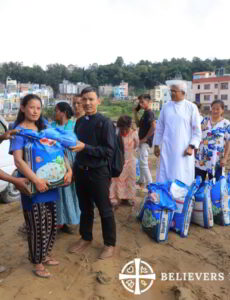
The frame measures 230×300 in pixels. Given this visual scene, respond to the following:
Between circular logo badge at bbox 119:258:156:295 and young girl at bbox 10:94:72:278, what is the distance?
0.68 metres

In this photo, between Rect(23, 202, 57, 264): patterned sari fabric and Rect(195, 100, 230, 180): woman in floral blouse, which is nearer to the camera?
Rect(23, 202, 57, 264): patterned sari fabric

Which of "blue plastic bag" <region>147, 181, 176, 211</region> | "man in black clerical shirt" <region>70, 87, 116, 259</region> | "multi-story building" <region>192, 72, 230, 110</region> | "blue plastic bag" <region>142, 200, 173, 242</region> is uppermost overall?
"multi-story building" <region>192, 72, 230, 110</region>

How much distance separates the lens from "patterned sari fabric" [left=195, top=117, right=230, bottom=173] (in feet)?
13.9

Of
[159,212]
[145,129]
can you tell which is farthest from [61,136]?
[145,129]

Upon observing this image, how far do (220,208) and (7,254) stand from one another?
253cm

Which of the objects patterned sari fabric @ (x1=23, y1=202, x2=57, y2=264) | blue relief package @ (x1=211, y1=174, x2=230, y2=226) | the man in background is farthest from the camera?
the man in background

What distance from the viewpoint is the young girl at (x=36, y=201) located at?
2291mm

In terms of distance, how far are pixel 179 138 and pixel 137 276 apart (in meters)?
1.77

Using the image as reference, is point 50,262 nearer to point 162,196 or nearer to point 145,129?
point 162,196

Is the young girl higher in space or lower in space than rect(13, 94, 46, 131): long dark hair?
→ lower

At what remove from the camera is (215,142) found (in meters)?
4.26

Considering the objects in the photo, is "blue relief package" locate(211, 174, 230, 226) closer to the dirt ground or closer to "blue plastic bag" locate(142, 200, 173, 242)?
the dirt ground

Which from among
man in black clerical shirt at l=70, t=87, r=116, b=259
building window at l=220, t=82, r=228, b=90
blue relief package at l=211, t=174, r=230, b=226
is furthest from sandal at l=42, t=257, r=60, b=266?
building window at l=220, t=82, r=228, b=90

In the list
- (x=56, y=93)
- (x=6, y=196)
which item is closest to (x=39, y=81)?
(x=56, y=93)
